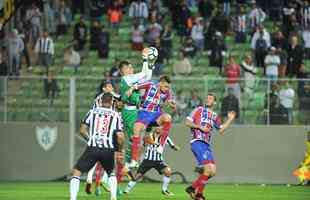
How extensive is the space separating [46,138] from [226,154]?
17.2 ft

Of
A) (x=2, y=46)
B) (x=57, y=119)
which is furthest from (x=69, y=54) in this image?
(x=57, y=119)

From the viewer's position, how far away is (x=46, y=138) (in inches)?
1342

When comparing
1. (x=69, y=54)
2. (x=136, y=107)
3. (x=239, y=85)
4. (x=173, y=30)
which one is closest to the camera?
(x=136, y=107)

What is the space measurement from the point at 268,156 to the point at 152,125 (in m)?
8.51

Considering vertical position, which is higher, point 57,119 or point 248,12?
point 248,12

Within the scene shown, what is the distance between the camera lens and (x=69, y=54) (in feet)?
128

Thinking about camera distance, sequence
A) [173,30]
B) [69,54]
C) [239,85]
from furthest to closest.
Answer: [173,30] < [69,54] < [239,85]

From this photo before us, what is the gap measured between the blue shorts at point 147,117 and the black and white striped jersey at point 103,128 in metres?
3.82

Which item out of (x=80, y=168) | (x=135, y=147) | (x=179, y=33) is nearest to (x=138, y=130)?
(x=135, y=147)

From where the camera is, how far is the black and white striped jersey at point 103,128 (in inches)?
859

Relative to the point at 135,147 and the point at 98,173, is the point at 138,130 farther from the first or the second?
the point at 98,173

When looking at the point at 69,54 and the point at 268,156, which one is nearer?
the point at 268,156

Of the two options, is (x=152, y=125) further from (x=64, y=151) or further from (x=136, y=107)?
(x=64, y=151)

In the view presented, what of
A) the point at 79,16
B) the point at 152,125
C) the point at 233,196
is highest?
the point at 79,16
